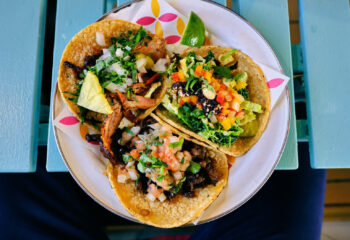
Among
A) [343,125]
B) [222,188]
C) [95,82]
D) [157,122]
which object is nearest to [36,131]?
[95,82]

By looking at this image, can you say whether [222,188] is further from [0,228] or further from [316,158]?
[0,228]

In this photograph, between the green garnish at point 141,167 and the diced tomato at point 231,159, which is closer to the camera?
the green garnish at point 141,167

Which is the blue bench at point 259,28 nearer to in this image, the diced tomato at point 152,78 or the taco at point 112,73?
the taco at point 112,73

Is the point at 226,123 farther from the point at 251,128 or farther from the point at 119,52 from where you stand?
the point at 119,52

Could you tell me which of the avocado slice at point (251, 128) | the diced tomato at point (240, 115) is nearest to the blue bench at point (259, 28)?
the avocado slice at point (251, 128)

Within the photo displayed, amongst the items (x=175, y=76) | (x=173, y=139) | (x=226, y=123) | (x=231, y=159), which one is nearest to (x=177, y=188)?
(x=173, y=139)

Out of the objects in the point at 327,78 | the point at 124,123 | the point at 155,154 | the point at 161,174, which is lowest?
the point at 161,174
